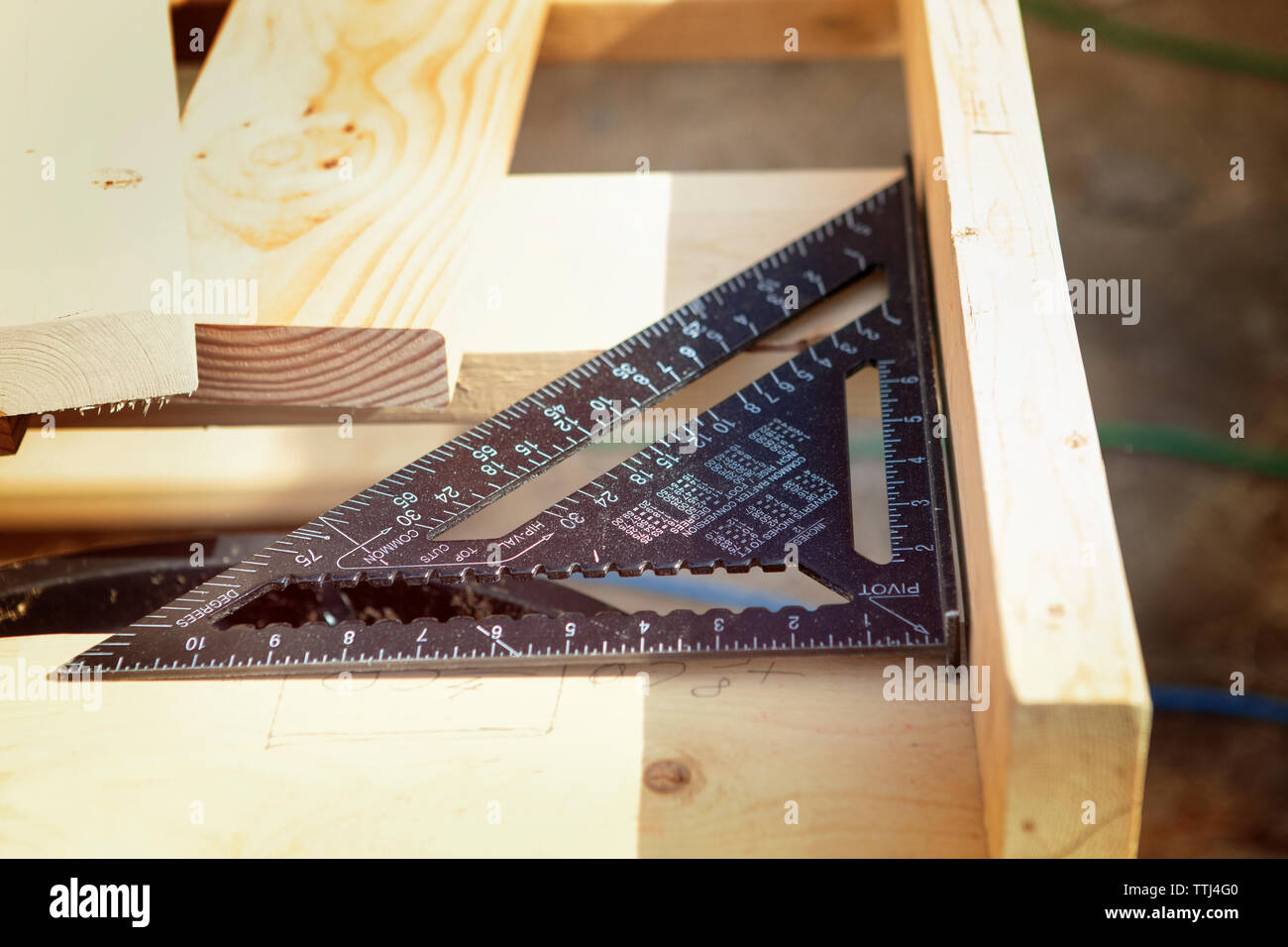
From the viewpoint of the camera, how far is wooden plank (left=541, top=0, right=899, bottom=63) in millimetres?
1445

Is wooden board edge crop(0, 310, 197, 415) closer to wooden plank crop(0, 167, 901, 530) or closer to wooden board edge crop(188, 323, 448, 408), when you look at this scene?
wooden board edge crop(188, 323, 448, 408)

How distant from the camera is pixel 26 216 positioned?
1035mm

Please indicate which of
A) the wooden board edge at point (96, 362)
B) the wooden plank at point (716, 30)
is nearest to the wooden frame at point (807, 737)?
the wooden board edge at point (96, 362)

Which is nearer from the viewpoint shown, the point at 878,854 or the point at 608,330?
the point at 878,854

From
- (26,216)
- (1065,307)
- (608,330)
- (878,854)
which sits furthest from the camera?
(608,330)

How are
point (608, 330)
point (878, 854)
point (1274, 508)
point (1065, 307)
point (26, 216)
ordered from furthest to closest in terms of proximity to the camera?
1. point (1274, 508)
2. point (608, 330)
3. point (26, 216)
4. point (1065, 307)
5. point (878, 854)

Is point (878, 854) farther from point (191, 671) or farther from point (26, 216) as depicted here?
point (26, 216)

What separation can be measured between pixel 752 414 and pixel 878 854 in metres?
0.43

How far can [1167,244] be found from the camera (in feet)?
8.67

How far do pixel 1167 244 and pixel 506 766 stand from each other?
2.36 meters

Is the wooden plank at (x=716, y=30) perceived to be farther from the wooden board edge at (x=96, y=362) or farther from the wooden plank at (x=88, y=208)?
the wooden board edge at (x=96, y=362)

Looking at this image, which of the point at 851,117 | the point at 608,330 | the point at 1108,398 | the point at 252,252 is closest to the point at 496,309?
the point at 608,330

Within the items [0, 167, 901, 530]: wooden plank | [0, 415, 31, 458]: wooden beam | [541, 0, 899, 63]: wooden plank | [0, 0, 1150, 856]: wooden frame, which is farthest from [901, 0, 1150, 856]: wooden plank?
[0, 415, 31, 458]: wooden beam

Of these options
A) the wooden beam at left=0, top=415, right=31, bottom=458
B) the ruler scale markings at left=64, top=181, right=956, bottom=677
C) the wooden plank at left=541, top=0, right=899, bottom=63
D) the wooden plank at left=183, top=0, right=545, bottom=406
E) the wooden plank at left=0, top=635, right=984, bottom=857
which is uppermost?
the wooden plank at left=541, top=0, right=899, bottom=63
